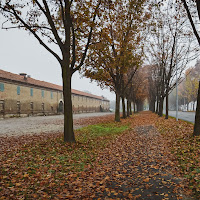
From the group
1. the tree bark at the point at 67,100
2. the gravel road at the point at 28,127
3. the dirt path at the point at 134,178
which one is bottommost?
the gravel road at the point at 28,127

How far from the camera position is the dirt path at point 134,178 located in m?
4.12

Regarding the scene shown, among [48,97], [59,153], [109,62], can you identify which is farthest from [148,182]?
[48,97]

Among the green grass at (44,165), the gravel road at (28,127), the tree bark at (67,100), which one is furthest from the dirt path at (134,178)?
the gravel road at (28,127)

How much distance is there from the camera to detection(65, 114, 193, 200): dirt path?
412 cm

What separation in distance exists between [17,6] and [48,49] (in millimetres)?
2587

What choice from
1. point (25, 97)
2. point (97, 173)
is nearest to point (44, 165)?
point (97, 173)

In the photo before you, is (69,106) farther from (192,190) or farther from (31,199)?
(192,190)

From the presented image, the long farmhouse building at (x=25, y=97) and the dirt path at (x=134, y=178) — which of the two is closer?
the dirt path at (x=134, y=178)

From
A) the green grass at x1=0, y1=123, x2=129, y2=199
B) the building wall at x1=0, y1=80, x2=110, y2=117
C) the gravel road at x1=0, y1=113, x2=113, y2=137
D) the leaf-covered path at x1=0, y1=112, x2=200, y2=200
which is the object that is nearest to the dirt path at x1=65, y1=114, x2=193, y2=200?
the leaf-covered path at x1=0, y1=112, x2=200, y2=200

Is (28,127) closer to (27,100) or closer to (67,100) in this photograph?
(67,100)

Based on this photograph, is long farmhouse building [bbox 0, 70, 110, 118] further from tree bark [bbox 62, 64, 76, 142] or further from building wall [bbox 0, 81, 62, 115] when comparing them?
tree bark [bbox 62, 64, 76, 142]

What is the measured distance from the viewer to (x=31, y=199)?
393cm

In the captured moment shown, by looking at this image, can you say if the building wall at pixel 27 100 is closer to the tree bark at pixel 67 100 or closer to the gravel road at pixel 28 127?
the gravel road at pixel 28 127

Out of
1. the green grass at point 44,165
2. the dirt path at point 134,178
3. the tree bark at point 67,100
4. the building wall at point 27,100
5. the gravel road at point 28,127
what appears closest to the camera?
the dirt path at point 134,178
